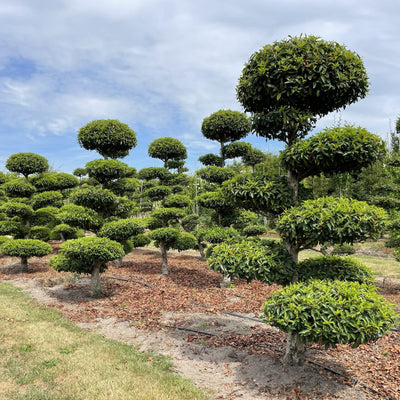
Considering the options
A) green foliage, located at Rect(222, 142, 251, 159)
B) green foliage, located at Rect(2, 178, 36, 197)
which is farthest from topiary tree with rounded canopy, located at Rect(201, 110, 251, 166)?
green foliage, located at Rect(2, 178, 36, 197)

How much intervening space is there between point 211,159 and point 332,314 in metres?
10.0

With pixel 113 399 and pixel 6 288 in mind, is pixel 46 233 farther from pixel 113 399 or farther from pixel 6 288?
pixel 113 399

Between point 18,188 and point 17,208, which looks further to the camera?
point 18,188

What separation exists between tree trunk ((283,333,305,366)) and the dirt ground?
0.52 ft

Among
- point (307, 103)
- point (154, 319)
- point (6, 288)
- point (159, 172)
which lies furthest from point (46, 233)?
point (307, 103)

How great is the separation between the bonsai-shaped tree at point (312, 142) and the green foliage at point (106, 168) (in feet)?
18.9

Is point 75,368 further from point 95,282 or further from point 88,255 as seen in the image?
point 95,282

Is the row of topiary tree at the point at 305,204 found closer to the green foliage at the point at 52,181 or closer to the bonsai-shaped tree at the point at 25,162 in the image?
the bonsai-shaped tree at the point at 25,162

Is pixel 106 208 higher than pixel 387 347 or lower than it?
higher

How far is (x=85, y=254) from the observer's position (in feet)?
28.0

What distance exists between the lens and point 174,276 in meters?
12.3

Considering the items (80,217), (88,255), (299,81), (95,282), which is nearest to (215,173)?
(80,217)

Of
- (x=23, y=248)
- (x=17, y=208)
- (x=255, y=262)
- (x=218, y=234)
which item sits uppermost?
(x=17, y=208)

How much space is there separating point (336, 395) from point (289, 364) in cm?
88
